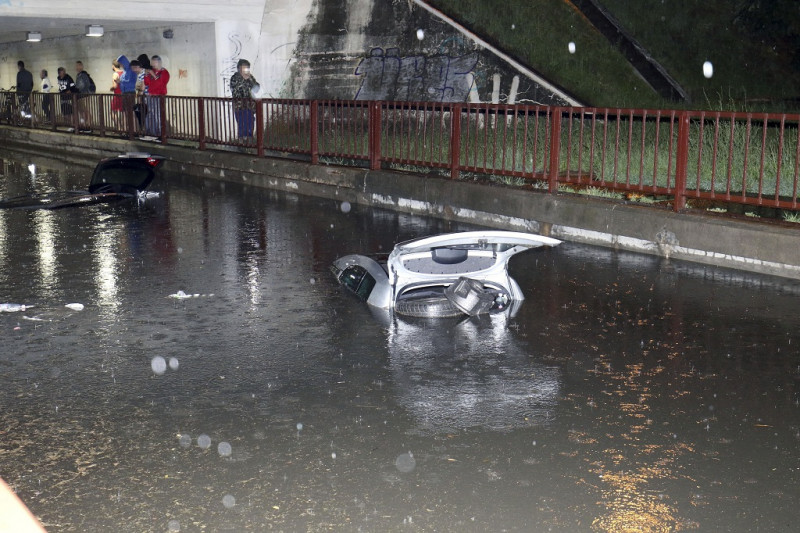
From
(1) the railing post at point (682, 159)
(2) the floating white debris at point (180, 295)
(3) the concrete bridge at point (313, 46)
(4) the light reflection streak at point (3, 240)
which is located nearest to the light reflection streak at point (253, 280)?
(2) the floating white debris at point (180, 295)

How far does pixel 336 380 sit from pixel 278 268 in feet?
12.5

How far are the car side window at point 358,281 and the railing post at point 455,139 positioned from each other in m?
5.11

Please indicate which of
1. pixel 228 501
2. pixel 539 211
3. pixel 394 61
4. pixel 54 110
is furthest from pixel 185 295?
pixel 54 110

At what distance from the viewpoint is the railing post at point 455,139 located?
13.2m

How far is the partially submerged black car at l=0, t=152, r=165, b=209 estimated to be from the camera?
14932 millimetres

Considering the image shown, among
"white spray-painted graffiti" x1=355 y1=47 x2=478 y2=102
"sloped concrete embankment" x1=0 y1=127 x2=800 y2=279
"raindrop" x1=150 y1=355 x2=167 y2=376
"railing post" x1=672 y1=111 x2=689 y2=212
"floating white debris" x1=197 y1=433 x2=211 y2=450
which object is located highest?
"white spray-painted graffiti" x1=355 y1=47 x2=478 y2=102

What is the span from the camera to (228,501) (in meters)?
4.22

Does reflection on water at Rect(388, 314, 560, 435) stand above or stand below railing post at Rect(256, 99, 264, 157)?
below

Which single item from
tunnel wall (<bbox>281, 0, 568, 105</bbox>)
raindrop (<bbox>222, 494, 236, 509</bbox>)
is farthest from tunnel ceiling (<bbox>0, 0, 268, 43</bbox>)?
raindrop (<bbox>222, 494, 236, 509</bbox>)

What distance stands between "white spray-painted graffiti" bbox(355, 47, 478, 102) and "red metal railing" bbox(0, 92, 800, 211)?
1.91 m

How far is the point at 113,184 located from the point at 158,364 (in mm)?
9808

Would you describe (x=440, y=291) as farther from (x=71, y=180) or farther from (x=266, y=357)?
(x=71, y=180)

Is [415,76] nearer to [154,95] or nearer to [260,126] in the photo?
[154,95]

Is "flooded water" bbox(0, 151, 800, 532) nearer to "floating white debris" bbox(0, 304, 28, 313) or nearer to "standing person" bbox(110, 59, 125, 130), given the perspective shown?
"floating white debris" bbox(0, 304, 28, 313)
